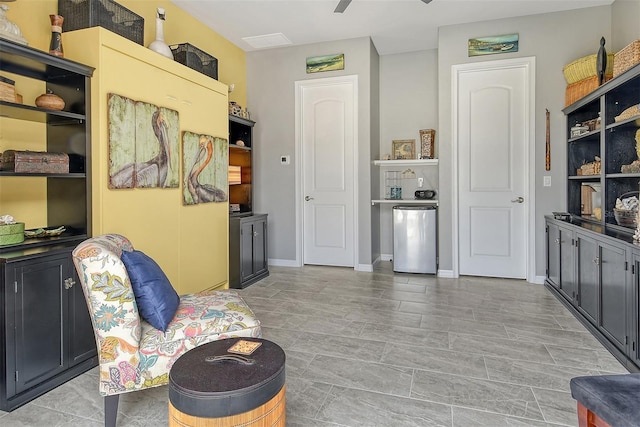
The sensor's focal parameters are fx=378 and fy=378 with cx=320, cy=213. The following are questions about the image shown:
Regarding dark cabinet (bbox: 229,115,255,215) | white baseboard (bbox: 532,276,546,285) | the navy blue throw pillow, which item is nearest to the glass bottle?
the navy blue throw pillow

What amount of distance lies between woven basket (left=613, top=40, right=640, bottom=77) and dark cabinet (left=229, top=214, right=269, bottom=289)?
3.89 meters

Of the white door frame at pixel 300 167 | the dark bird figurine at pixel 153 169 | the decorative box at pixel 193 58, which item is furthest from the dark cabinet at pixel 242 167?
the dark bird figurine at pixel 153 169

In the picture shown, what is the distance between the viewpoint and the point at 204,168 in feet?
12.7

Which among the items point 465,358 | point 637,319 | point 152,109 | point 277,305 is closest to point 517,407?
point 465,358

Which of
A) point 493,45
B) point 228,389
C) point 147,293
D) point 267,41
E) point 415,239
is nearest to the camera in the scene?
point 228,389

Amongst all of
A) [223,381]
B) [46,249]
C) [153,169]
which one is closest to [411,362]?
[223,381]

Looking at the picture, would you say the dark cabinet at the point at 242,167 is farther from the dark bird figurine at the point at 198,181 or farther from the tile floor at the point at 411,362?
the tile floor at the point at 411,362

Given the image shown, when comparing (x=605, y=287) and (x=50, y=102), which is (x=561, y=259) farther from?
(x=50, y=102)

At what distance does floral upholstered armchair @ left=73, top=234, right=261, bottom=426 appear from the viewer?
5.60ft

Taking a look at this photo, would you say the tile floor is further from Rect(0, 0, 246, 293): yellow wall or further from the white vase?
the white vase

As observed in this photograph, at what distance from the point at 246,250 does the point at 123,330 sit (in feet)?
9.22

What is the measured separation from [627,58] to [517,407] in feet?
9.61

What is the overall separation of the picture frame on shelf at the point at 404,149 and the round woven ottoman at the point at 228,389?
4.64 metres

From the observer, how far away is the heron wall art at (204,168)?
3617 millimetres
